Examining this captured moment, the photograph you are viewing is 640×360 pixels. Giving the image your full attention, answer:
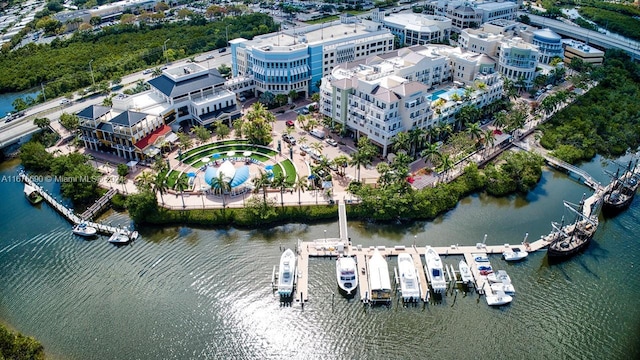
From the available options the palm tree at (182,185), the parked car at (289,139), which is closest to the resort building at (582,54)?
the parked car at (289,139)

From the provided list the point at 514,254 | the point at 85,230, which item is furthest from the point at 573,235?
the point at 85,230

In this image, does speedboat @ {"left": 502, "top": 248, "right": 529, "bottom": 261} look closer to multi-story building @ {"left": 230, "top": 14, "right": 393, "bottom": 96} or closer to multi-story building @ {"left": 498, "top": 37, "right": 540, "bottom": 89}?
multi-story building @ {"left": 498, "top": 37, "right": 540, "bottom": 89}

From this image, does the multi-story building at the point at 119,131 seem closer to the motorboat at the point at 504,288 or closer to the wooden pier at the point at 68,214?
the wooden pier at the point at 68,214

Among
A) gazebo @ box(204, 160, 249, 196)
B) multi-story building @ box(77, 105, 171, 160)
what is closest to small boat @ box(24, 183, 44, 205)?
multi-story building @ box(77, 105, 171, 160)

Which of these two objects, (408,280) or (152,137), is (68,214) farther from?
(408,280)

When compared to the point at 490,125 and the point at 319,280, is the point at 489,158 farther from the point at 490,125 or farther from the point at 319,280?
the point at 319,280

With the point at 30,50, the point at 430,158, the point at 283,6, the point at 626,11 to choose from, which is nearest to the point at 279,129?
the point at 430,158
